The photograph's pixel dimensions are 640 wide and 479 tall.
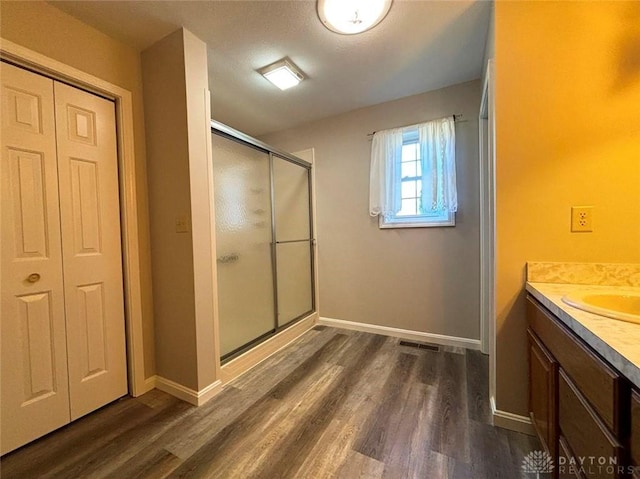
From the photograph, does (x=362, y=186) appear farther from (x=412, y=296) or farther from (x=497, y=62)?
(x=497, y=62)

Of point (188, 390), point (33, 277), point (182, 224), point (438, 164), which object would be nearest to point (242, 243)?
point (182, 224)

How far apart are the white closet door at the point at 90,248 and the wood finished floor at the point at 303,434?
0.23m

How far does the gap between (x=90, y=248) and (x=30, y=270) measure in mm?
287

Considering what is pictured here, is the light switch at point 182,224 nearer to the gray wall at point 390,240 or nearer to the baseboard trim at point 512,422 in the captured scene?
the gray wall at point 390,240

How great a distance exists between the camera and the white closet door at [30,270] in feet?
4.37

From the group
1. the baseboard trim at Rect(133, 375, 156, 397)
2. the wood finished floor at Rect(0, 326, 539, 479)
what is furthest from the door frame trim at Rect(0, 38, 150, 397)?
the wood finished floor at Rect(0, 326, 539, 479)

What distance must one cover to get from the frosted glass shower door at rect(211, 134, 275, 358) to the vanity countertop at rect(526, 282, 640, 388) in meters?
2.01

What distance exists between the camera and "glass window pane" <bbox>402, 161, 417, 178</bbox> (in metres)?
2.64

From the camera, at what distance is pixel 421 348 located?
2451 millimetres

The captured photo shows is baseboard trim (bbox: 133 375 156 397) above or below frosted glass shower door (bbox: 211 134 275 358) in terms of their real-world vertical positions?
below

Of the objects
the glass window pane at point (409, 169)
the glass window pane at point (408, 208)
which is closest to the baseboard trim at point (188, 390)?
the glass window pane at point (408, 208)

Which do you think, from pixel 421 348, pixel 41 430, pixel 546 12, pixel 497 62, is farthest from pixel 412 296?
pixel 41 430

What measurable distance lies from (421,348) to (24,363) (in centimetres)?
278

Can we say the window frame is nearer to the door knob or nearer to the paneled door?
the paneled door
